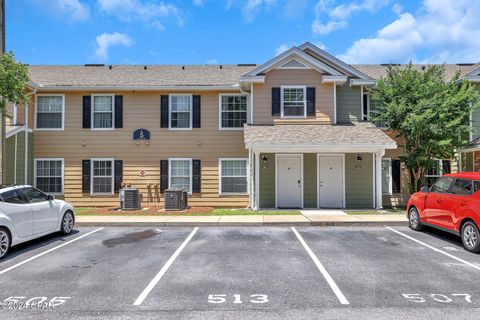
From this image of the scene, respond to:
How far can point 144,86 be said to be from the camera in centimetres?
1524

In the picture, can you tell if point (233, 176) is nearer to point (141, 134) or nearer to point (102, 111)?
point (141, 134)

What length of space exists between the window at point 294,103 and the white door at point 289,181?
194 centimetres

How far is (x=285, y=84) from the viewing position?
590 inches

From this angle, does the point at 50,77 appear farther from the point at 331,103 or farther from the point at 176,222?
the point at 331,103

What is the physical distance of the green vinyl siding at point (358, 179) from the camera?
48.6 ft

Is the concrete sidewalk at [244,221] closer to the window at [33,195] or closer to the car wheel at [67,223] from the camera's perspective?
the car wheel at [67,223]

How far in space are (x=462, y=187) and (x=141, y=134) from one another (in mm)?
12670

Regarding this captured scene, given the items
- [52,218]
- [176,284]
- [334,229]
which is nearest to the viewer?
[176,284]

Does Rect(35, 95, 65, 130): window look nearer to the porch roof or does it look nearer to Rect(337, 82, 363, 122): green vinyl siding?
the porch roof

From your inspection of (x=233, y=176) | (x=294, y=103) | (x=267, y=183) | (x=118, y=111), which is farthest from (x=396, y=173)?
(x=118, y=111)

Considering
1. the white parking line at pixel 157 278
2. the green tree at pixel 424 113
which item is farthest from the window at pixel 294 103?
the white parking line at pixel 157 278

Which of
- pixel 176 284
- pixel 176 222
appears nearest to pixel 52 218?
pixel 176 222

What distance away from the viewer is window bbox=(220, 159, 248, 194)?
1536cm

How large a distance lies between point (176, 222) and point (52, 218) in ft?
11.9
